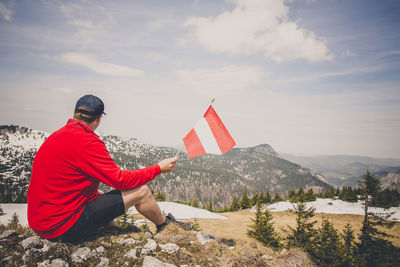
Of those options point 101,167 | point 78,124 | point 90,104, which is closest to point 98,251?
point 101,167

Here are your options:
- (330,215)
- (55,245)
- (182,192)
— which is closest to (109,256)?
(55,245)

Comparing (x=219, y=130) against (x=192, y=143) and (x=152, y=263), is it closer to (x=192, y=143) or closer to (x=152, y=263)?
(x=192, y=143)

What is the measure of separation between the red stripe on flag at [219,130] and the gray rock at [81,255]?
12.6 ft

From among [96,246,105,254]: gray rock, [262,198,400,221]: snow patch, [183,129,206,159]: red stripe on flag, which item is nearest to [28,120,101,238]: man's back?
[96,246,105,254]: gray rock

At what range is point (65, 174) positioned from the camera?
2.95 metres

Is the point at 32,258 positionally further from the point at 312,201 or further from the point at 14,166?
the point at 14,166

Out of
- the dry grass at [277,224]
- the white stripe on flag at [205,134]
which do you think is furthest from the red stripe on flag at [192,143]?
the dry grass at [277,224]

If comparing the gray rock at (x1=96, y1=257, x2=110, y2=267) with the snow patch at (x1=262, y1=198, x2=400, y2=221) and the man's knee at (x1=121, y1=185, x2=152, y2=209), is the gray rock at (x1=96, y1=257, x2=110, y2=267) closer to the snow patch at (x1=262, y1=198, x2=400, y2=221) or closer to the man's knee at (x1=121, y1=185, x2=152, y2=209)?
the man's knee at (x1=121, y1=185, x2=152, y2=209)

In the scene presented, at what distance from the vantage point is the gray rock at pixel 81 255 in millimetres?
3449

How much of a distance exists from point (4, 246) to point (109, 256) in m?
2.01

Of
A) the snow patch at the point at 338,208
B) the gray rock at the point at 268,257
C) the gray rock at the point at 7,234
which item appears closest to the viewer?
the gray rock at the point at 7,234

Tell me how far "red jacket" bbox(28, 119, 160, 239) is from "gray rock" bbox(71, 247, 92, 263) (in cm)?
65

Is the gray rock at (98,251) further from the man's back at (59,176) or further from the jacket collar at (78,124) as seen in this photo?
the jacket collar at (78,124)

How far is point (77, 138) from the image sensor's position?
2900mm
